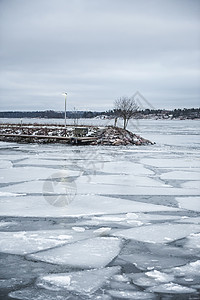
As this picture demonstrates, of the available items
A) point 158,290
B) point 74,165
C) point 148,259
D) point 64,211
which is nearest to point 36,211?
point 64,211

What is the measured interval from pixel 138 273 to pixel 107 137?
19761 mm

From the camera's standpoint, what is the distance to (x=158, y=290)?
284 cm

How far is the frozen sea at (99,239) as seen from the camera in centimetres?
289

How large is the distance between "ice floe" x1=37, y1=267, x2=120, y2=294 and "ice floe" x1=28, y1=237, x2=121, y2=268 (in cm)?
16

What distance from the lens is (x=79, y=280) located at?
2.99m

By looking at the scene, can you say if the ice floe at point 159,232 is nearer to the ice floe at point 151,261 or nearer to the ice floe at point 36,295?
the ice floe at point 151,261

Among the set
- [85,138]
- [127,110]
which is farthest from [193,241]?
[127,110]

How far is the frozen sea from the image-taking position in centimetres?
289

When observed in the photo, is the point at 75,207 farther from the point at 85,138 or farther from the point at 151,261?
the point at 85,138

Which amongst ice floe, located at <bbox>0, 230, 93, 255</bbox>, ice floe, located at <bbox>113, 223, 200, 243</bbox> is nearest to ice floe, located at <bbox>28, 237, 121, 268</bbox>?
ice floe, located at <bbox>0, 230, 93, 255</bbox>

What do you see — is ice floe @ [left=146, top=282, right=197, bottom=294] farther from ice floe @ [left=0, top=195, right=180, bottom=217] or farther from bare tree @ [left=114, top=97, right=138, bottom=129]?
bare tree @ [left=114, top=97, right=138, bottom=129]

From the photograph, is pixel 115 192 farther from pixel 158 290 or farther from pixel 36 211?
pixel 158 290

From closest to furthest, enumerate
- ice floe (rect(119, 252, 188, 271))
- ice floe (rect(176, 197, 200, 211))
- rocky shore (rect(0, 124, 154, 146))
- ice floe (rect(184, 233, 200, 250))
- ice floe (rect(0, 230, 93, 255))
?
1. ice floe (rect(119, 252, 188, 271))
2. ice floe (rect(0, 230, 93, 255))
3. ice floe (rect(184, 233, 200, 250))
4. ice floe (rect(176, 197, 200, 211))
5. rocky shore (rect(0, 124, 154, 146))

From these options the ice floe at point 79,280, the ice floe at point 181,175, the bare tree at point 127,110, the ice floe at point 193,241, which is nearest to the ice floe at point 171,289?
the ice floe at point 79,280
